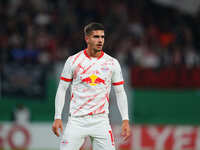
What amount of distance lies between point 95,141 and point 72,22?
8.27 m

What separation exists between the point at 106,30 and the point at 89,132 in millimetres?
7948

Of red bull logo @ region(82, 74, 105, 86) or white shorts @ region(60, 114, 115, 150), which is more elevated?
red bull logo @ region(82, 74, 105, 86)

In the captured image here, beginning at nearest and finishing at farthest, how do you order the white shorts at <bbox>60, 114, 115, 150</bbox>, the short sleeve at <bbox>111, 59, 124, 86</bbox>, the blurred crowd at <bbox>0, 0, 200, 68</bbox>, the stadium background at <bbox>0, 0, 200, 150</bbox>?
1. the white shorts at <bbox>60, 114, 115, 150</bbox>
2. the short sleeve at <bbox>111, 59, 124, 86</bbox>
3. the stadium background at <bbox>0, 0, 200, 150</bbox>
4. the blurred crowd at <bbox>0, 0, 200, 68</bbox>

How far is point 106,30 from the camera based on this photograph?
13477mm

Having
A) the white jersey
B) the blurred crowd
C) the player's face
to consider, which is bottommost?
the white jersey

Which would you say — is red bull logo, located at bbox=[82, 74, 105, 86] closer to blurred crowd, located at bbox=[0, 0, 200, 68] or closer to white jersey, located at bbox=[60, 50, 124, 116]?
white jersey, located at bbox=[60, 50, 124, 116]

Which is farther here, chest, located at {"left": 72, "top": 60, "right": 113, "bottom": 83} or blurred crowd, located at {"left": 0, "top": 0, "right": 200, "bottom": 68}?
blurred crowd, located at {"left": 0, "top": 0, "right": 200, "bottom": 68}

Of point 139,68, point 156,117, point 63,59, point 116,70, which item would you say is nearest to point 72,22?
point 63,59

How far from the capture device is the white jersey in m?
5.80

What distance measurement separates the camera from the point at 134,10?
14648 mm

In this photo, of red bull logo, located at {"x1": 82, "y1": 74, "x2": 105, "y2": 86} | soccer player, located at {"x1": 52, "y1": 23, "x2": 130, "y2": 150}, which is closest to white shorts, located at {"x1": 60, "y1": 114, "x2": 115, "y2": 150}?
soccer player, located at {"x1": 52, "y1": 23, "x2": 130, "y2": 150}

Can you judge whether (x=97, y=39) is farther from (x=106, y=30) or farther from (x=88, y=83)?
(x=106, y=30)

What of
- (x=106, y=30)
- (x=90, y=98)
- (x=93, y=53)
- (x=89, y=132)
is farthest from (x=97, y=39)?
(x=106, y=30)

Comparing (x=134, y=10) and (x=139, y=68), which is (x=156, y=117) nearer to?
(x=139, y=68)
